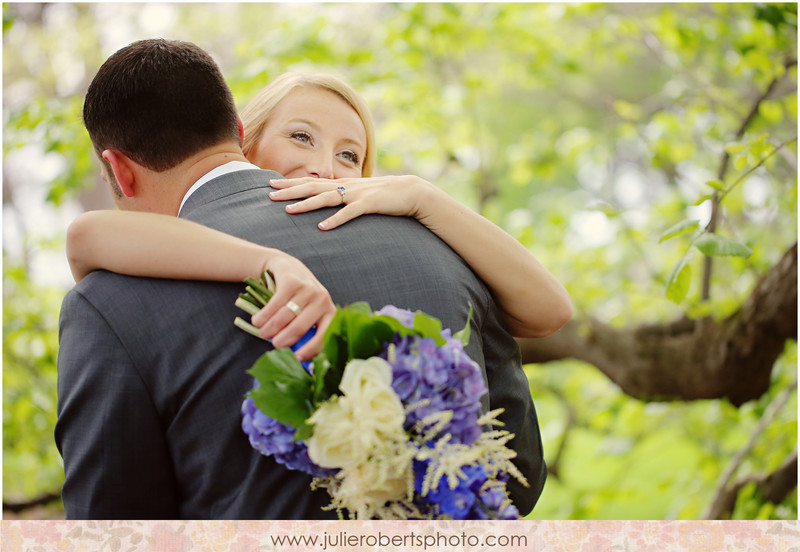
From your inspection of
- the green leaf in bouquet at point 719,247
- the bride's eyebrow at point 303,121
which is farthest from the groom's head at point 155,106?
the green leaf in bouquet at point 719,247

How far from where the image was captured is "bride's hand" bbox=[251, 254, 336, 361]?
42.4 inches

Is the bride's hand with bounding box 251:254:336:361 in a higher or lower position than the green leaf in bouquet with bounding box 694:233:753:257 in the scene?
higher

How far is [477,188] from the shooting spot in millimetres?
4250

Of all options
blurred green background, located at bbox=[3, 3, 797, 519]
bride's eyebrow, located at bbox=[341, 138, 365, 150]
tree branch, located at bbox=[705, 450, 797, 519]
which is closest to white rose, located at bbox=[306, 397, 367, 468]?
bride's eyebrow, located at bbox=[341, 138, 365, 150]

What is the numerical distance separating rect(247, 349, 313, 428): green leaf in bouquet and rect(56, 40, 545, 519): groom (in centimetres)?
13

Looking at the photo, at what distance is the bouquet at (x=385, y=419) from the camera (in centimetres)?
96

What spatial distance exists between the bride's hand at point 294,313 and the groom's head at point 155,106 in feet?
1.42

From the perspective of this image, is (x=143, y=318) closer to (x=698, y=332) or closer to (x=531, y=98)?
(x=698, y=332)

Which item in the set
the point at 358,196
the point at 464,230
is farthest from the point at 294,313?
the point at 464,230

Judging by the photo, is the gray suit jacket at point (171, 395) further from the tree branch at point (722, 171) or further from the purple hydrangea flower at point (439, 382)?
the tree branch at point (722, 171)

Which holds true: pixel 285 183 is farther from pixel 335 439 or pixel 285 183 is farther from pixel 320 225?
pixel 335 439

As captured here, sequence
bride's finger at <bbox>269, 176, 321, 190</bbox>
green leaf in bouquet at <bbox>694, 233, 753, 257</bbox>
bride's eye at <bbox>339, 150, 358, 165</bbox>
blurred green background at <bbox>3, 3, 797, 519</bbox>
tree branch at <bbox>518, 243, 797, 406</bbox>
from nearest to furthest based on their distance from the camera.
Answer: bride's finger at <bbox>269, 176, 321, 190</bbox> < green leaf in bouquet at <bbox>694, 233, 753, 257</bbox> < bride's eye at <bbox>339, 150, 358, 165</bbox> < tree branch at <bbox>518, 243, 797, 406</bbox> < blurred green background at <bbox>3, 3, 797, 519</bbox>

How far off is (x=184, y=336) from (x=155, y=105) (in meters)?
0.50

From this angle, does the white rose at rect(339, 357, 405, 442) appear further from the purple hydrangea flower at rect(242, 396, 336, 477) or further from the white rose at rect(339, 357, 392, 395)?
the purple hydrangea flower at rect(242, 396, 336, 477)
